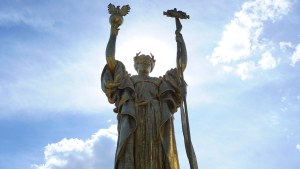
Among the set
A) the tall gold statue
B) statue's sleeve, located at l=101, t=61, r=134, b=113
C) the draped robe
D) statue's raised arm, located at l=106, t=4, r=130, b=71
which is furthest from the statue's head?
statue's raised arm, located at l=106, t=4, r=130, b=71

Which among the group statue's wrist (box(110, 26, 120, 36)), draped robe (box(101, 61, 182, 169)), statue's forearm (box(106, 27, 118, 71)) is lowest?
draped robe (box(101, 61, 182, 169))

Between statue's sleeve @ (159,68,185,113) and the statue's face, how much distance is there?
742mm

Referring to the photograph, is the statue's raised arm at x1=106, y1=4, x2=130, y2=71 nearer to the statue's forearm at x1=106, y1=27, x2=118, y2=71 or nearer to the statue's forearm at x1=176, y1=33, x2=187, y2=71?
the statue's forearm at x1=106, y1=27, x2=118, y2=71

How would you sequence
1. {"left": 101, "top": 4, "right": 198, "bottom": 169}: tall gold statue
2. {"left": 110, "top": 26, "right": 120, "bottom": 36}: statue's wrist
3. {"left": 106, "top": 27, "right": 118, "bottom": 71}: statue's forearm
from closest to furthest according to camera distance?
{"left": 101, "top": 4, "right": 198, "bottom": 169}: tall gold statue < {"left": 106, "top": 27, "right": 118, "bottom": 71}: statue's forearm < {"left": 110, "top": 26, "right": 120, "bottom": 36}: statue's wrist

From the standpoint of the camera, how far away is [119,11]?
53.1 ft

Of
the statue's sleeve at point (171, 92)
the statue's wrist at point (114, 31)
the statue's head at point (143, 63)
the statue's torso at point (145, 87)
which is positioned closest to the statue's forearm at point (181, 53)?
the statue's sleeve at point (171, 92)

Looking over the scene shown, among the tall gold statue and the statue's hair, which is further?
the statue's hair

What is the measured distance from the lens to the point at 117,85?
603 inches

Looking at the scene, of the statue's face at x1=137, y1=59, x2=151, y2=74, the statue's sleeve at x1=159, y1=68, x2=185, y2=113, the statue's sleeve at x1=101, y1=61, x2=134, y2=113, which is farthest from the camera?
the statue's face at x1=137, y1=59, x2=151, y2=74

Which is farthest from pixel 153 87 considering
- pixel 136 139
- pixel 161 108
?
pixel 136 139

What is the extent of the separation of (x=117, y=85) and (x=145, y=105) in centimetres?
91

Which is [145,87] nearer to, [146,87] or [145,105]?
[146,87]

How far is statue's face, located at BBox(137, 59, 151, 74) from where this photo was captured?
53.3 ft

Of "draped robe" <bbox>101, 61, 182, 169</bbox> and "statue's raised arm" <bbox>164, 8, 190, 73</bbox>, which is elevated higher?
"statue's raised arm" <bbox>164, 8, 190, 73</bbox>
